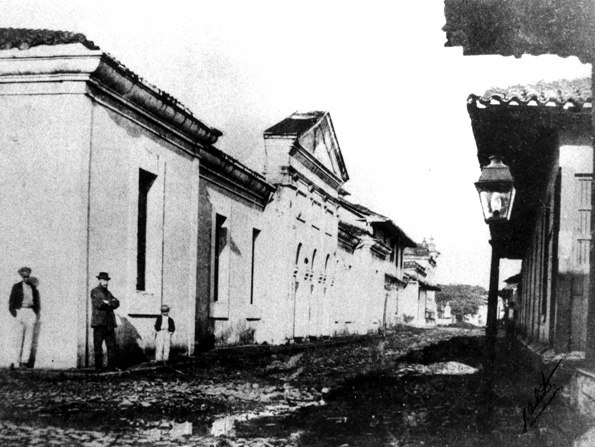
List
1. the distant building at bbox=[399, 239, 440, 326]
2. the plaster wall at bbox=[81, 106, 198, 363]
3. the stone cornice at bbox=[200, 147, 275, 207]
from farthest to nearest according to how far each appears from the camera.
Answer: the distant building at bbox=[399, 239, 440, 326] < the stone cornice at bbox=[200, 147, 275, 207] < the plaster wall at bbox=[81, 106, 198, 363]

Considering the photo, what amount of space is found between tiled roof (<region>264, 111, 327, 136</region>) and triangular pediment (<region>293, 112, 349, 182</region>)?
3.1 inches

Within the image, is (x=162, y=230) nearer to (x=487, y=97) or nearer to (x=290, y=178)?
(x=487, y=97)

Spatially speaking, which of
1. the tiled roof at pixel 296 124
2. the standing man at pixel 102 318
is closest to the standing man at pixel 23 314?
the standing man at pixel 102 318

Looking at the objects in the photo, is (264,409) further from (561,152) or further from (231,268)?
(231,268)

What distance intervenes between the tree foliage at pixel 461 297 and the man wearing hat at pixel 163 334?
67.5 metres

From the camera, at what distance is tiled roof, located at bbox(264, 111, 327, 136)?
20.7m

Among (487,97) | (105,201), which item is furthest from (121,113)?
(487,97)

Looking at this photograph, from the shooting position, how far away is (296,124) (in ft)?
71.4

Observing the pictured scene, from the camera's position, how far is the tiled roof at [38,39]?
9.18 m

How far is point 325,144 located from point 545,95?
664 inches

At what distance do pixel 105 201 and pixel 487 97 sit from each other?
537cm

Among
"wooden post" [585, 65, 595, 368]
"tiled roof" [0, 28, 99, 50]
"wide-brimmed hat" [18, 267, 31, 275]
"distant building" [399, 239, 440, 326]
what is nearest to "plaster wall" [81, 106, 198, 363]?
"wide-brimmed hat" [18, 267, 31, 275]
